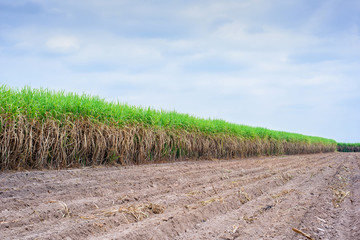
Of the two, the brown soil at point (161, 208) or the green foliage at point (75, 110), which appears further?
the green foliage at point (75, 110)

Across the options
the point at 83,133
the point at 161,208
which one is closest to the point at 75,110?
the point at 83,133

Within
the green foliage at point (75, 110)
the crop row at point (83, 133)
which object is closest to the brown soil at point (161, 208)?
the crop row at point (83, 133)

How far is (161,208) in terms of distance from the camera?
2.89 m

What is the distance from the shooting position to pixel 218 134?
971 cm

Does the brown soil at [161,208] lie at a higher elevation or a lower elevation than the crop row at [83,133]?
lower

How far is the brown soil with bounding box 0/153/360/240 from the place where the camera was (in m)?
2.34

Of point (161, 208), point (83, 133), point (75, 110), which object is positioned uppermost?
point (75, 110)

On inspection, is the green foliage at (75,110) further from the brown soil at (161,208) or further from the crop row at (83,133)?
the brown soil at (161,208)

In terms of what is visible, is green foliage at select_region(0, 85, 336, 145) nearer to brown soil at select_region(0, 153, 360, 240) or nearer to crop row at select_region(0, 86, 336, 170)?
crop row at select_region(0, 86, 336, 170)

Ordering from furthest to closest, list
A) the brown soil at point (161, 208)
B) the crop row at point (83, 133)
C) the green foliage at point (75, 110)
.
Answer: the green foliage at point (75, 110) → the crop row at point (83, 133) → the brown soil at point (161, 208)

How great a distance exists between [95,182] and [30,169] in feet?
5.13

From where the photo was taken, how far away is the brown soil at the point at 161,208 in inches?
92.0

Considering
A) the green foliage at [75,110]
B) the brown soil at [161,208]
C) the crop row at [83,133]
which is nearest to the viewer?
the brown soil at [161,208]

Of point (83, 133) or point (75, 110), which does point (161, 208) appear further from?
point (75, 110)
